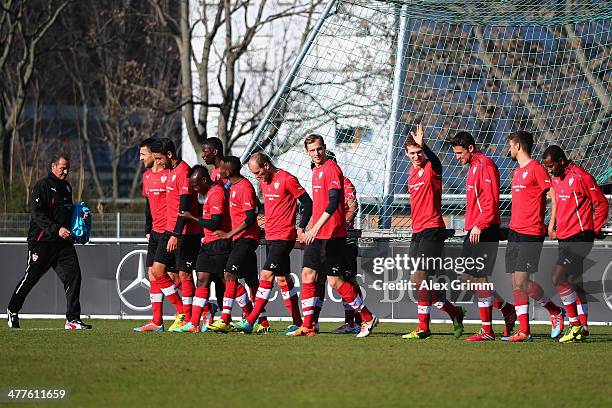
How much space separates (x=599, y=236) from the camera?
1495cm

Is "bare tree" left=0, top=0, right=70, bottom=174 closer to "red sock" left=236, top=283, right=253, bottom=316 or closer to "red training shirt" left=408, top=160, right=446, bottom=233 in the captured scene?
"red sock" left=236, top=283, right=253, bottom=316

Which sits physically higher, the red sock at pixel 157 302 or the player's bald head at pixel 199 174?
the player's bald head at pixel 199 174

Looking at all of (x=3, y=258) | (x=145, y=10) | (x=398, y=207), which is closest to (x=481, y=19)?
(x=398, y=207)

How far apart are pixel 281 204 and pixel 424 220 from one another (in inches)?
72.5

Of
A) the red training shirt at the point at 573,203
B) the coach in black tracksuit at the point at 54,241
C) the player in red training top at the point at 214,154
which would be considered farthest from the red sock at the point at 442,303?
the coach in black tracksuit at the point at 54,241

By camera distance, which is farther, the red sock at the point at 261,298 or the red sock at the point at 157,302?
the red sock at the point at 157,302

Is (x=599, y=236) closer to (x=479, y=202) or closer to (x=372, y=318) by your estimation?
(x=479, y=202)

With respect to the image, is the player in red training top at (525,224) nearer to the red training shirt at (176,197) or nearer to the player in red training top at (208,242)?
→ the player in red training top at (208,242)

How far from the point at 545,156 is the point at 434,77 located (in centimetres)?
636

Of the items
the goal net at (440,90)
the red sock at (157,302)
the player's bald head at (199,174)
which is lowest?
Result: the red sock at (157,302)

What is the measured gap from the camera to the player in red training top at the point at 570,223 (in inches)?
563

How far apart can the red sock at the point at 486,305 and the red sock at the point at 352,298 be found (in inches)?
53.4

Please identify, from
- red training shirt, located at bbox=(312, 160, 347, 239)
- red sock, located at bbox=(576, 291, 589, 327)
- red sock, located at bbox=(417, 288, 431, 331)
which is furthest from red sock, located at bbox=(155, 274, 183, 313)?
red sock, located at bbox=(576, 291, 589, 327)

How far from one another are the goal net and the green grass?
5.76 meters
